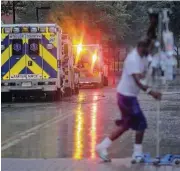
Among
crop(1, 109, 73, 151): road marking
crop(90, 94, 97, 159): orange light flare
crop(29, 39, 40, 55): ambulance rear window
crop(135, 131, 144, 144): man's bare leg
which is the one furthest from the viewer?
crop(29, 39, 40, 55): ambulance rear window

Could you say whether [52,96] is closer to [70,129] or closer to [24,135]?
[70,129]

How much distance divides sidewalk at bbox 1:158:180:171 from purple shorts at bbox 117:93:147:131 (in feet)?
2.46

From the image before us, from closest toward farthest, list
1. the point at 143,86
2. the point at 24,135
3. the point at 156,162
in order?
the point at 143,86, the point at 156,162, the point at 24,135

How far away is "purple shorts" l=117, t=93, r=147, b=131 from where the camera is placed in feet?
24.7

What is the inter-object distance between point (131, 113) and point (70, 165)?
1.45 meters

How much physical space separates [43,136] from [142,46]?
5.38 meters

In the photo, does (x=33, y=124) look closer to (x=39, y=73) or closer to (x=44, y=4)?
(x=39, y=73)

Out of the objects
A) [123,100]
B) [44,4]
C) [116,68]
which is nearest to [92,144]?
[123,100]

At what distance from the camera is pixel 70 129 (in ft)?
42.8

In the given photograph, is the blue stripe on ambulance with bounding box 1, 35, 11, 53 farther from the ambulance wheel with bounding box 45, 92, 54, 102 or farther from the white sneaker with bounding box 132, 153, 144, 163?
the white sneaker with bounding box 132, 153, 144, 163

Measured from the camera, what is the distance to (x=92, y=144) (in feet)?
35.0

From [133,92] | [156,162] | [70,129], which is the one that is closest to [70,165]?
[156,162]

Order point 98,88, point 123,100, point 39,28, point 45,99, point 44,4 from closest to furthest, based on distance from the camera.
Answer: point 123,100
point 39,28
point 45,99
point 98,88
point 44,4

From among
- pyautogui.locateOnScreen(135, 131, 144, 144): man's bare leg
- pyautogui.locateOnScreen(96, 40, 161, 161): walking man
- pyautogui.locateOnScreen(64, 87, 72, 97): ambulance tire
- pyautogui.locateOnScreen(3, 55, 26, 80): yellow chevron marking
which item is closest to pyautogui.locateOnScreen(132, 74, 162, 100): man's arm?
pyautogui.locateOnScreen(96, 40, 161, 161): walking man
